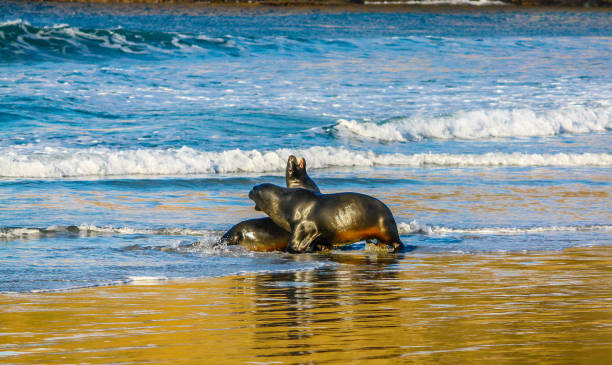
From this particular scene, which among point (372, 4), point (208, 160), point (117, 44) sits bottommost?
point (208, 160)

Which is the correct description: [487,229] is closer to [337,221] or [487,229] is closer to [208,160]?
[337,221]

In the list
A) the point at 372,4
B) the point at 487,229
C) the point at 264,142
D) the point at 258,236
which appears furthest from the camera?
the point at 372,4

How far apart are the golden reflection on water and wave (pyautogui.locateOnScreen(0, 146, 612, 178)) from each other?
672 centimetres

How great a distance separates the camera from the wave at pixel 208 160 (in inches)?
512

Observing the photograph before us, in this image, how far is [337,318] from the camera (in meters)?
5.19

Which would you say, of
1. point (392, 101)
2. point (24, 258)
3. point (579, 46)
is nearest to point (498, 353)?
point (24, 258)

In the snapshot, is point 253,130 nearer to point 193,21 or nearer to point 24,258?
point 24,258

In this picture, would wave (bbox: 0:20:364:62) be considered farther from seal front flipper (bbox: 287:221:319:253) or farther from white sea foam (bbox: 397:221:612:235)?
seal front flipper (bbox: 287:221:319:253)

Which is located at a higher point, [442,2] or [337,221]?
[442,2]

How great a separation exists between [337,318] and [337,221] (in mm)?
2647

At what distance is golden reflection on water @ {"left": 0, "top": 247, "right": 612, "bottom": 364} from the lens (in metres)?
4.35

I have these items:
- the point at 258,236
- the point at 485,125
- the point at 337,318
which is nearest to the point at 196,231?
the point at 258,236

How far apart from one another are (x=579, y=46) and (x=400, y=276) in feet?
110

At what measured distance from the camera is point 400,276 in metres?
6.72
